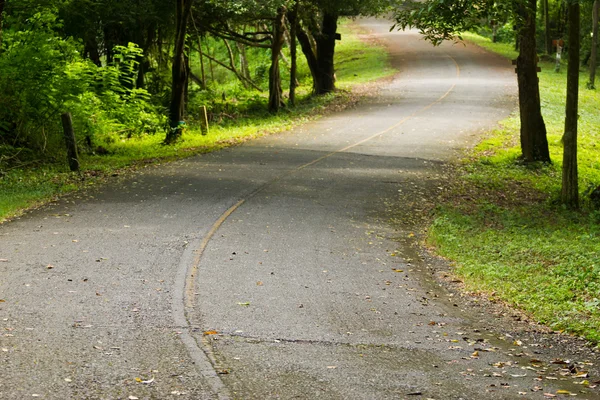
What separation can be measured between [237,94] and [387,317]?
28271mm

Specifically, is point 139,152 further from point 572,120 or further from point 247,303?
point 247,303

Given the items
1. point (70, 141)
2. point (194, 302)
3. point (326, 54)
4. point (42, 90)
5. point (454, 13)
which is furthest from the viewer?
point (326, 54)

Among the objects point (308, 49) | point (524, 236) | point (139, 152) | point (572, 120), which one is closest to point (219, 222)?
point (524, 236)

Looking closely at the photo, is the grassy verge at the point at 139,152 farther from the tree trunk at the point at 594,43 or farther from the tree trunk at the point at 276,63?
the tree trunk at the point at 594,43

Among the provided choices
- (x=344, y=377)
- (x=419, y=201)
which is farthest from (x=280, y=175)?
(x=344, y=377)

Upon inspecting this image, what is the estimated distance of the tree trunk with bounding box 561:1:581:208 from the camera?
15.7 meters

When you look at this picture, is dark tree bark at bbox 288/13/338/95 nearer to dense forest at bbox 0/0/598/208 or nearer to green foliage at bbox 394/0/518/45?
dense forest at bbox 0/0/598/208

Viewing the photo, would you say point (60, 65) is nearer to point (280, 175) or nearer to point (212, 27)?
point (280, 175)

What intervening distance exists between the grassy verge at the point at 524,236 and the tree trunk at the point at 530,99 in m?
0.51

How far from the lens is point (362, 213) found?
14.7 m

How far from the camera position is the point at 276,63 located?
1192 inches

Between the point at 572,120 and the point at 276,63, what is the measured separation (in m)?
16.4

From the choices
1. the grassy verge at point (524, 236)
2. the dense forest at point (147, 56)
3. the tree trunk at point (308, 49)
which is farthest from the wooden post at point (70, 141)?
the tree trunk at point (308, 49)

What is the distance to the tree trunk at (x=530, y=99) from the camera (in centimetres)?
1947
